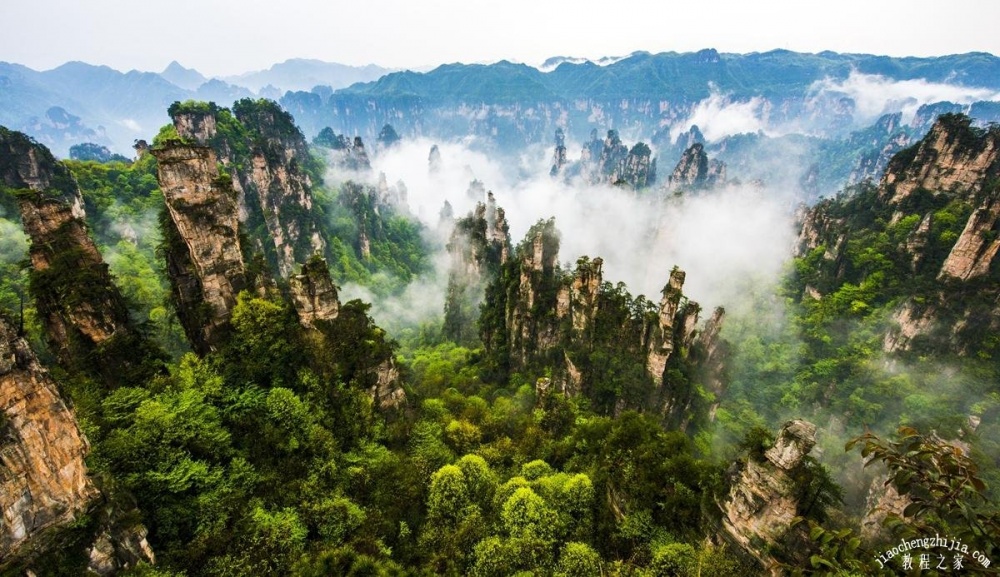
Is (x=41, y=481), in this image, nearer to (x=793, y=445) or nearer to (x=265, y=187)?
(x=793, y=445)

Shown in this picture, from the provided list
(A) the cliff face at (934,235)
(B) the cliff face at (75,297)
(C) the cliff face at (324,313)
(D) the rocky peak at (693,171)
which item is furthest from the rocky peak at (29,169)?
(D) the rocky peak at (693,171)

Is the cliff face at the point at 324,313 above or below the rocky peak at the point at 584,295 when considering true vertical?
above

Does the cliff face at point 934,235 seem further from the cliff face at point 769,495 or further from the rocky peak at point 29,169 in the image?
the rocky peak at point 29,169

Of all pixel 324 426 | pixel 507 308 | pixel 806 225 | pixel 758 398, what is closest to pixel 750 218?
pixel 806 225

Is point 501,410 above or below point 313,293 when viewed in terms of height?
below

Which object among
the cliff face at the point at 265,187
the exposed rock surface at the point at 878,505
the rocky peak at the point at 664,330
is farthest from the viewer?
the cliff face at the point at 265,187

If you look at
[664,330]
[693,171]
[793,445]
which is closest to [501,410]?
[664,330]

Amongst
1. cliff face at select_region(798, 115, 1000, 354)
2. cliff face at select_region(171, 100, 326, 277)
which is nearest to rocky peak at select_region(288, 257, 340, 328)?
cliff face at select_region(171, 100, 326, 277)
